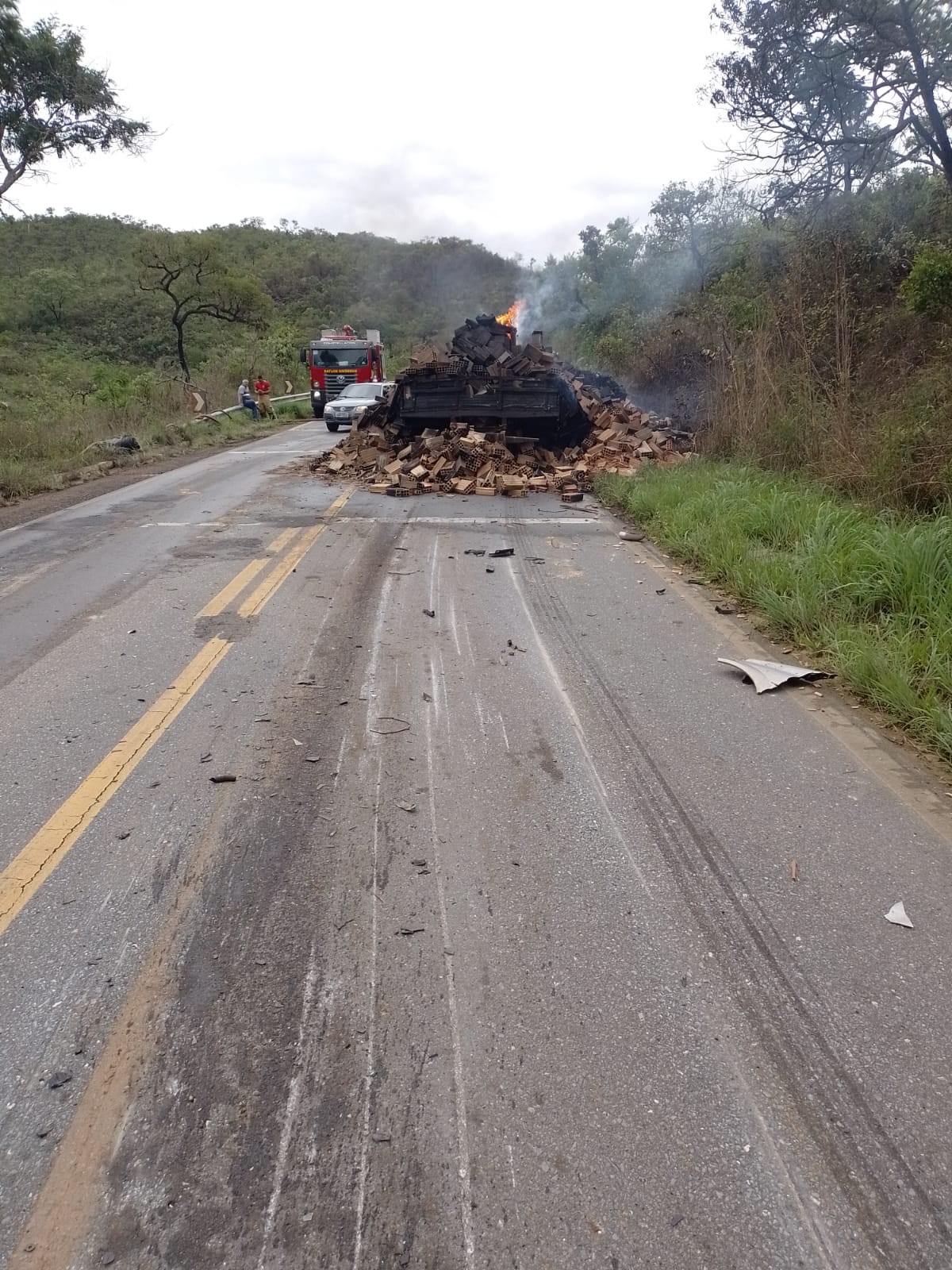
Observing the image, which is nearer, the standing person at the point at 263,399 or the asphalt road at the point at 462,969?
the asphalt road at the point at 462,969

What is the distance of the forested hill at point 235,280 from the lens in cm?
4272

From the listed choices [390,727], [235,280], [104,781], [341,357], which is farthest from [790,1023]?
[235,280]

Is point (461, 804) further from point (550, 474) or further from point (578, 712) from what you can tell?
point (550, 474)

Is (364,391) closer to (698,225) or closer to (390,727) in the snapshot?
(698,225)

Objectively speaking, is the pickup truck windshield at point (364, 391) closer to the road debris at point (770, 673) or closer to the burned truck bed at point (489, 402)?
the burned truck bed at point (489, 402)

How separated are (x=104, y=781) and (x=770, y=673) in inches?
150

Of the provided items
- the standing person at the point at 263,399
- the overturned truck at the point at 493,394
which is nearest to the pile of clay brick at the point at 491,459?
the overturned truck at the point at 493,394

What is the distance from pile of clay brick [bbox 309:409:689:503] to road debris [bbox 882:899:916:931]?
9.90 metres

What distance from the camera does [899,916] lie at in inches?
117

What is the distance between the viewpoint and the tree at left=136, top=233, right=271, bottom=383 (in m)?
33.9

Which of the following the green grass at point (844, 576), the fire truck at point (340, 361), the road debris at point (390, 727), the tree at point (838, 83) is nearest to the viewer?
the road debris at point (390, 727)

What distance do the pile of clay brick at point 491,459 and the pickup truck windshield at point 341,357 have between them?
13.8 m

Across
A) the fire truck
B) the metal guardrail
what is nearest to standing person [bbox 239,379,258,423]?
the metal guardrail

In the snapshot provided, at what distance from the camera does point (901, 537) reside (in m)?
6.35
